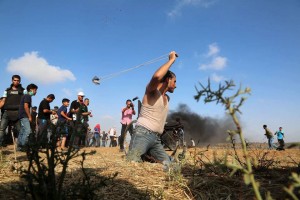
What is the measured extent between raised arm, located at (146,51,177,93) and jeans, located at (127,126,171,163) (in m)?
0.71

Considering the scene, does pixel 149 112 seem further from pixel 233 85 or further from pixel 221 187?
pixel 233 85

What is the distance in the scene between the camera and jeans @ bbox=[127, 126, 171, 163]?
4477 millimetres

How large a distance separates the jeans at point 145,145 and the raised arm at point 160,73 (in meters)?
0.71

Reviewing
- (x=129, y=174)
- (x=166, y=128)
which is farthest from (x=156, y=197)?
(x=166, y=128)

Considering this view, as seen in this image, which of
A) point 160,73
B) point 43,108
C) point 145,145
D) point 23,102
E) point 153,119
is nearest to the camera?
point 160,73

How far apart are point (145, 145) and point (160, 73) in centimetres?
121

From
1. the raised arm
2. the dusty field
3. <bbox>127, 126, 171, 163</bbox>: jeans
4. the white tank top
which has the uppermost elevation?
the raised arm

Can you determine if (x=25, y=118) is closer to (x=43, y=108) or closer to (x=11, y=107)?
(x=11, y=107)

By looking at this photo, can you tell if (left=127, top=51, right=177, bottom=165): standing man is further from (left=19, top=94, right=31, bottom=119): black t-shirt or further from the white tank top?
(left=19, top=94, right=31, bottom=119): black t-shirt

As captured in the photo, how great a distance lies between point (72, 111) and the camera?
34.1 ft

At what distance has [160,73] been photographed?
14.0 feet

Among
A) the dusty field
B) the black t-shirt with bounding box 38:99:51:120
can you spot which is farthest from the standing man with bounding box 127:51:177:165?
the black t-shirt with bounding box 38:99:51:120

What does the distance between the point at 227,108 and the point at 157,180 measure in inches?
78.1

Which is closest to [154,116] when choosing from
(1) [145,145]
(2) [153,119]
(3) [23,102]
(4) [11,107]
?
(2) [153,119]
